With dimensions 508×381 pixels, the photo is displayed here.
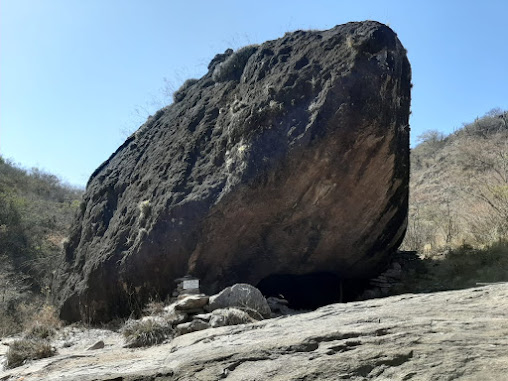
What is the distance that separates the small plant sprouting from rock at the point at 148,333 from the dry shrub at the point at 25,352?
1012 millimetres

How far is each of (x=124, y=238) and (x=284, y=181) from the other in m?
2.74

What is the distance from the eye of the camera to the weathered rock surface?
269cm

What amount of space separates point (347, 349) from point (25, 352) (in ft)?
12.9

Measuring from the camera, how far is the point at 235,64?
767 cm

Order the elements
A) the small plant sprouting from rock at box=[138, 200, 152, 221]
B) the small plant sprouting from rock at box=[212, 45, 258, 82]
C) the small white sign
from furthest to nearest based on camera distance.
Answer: the small plant sprouting from rock at box=[212, 45, 258, 82] → the small plant sprouting from rock at box=[138, 200, 152, 221] → the small white sign

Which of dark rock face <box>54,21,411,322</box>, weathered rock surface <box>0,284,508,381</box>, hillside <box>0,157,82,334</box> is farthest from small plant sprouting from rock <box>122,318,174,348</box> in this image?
hillside <box>0,157,82,334</box>

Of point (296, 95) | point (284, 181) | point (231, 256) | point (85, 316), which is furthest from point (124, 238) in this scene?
point (296, 95)

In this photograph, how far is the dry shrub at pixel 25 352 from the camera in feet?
16.8

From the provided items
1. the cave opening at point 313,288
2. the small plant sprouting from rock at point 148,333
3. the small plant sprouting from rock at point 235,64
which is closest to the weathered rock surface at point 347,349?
the small plant sprouting from rock at point 148,333

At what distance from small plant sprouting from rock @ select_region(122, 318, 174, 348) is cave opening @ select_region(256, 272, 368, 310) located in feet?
8.80

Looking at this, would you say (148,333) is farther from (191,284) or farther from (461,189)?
(461,189)

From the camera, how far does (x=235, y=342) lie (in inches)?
150

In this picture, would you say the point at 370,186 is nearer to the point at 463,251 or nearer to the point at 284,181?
the point at 284,181

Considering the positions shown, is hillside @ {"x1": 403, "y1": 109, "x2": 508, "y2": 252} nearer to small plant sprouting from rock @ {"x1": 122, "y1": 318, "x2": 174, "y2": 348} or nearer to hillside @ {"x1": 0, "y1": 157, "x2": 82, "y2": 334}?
small plant sprouting from rock @ {"x1": 122, "y1": 318, "x2": 174, "y2": 348}
